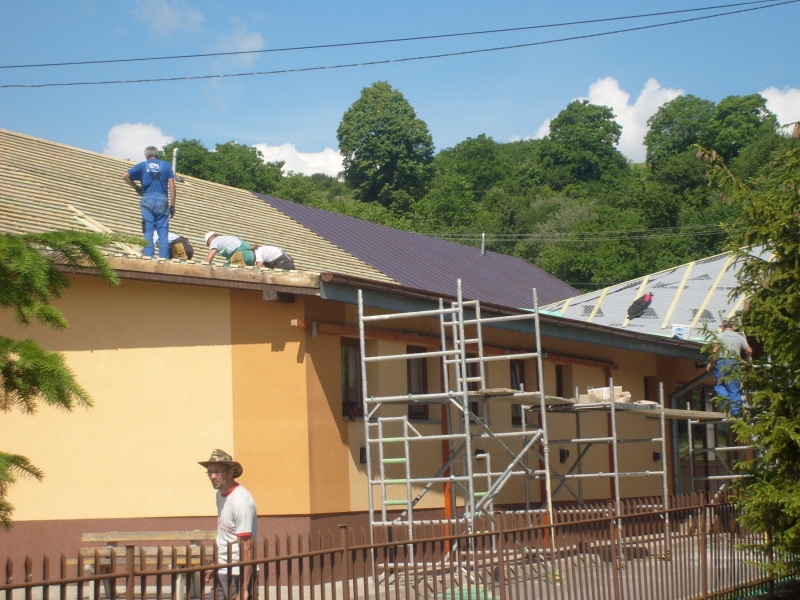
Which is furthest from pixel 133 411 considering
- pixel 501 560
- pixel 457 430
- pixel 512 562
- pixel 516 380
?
pixel 516 380

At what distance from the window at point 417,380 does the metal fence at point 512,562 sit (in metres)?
3.39

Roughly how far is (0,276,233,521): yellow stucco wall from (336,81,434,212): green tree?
63839mm

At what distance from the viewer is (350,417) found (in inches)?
539

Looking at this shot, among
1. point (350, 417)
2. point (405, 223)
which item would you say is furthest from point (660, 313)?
point (405, 223)

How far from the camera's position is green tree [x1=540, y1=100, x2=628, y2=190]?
88125 mm

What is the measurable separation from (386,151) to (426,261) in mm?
57263

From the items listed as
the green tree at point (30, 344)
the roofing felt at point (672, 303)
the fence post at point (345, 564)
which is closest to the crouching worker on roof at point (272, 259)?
the fence post at point (345, 564)

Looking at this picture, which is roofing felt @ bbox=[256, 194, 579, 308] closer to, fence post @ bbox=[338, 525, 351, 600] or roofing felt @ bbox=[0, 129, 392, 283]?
roofing felt @ bbox=[0, 129, 392, 283]

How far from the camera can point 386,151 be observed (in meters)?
79.6

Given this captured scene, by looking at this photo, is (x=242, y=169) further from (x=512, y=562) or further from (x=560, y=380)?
(x=512, y=562)

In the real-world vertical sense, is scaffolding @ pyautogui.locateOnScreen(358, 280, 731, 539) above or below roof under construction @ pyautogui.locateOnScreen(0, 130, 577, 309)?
below

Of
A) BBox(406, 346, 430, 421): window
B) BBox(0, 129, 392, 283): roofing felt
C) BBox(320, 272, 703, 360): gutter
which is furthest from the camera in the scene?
BBox(0, 129, 392, 283): roofing felt

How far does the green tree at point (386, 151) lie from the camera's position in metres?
79.0

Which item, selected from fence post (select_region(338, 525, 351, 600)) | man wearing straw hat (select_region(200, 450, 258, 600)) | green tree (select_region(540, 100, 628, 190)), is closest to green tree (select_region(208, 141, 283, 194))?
green tree (select_region(540, 100, 628, 190))
